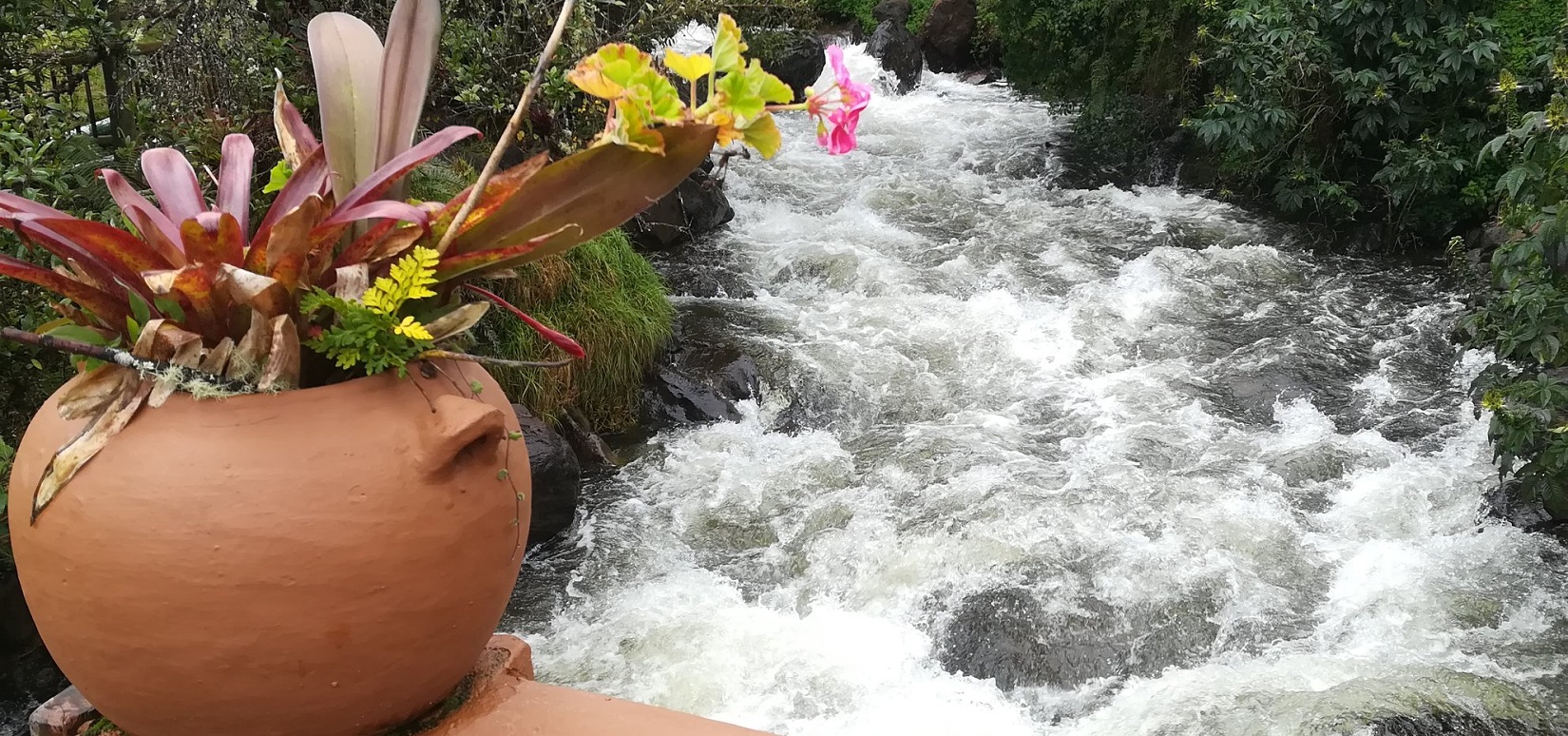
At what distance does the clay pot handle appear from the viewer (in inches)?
48.2

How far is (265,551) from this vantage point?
45.3 inches

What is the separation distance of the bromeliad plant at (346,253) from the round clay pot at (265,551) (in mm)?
45

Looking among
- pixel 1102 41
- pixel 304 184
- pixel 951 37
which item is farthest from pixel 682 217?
pixel 951 37

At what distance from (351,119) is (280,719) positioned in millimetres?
731

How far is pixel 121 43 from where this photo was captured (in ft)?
14.3

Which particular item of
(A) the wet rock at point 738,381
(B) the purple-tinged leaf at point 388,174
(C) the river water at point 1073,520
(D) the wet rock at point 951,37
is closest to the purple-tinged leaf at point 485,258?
(B) the purple-tinged leaf at point 388,174

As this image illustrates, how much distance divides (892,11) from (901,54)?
61.1 inches

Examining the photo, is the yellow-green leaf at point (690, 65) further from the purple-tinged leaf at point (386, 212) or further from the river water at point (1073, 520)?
the river water at point (1073, 520)

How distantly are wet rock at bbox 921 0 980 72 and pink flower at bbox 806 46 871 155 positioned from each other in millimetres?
11600

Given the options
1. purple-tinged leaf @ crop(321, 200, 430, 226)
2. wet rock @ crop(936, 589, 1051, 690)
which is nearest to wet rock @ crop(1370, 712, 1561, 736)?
wet rock @ crop(936, 589, 1051, 690)

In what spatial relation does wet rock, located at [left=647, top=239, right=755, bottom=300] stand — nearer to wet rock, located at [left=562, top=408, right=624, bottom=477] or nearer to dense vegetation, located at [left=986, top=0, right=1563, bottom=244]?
wet rock, located at [left=562, top=408, right=624, bottom=477]

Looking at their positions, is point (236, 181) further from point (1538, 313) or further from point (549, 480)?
point (1538, 313)

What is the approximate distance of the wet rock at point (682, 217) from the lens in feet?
23.0

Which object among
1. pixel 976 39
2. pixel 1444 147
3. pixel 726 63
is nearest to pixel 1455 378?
pixel 1444 147
